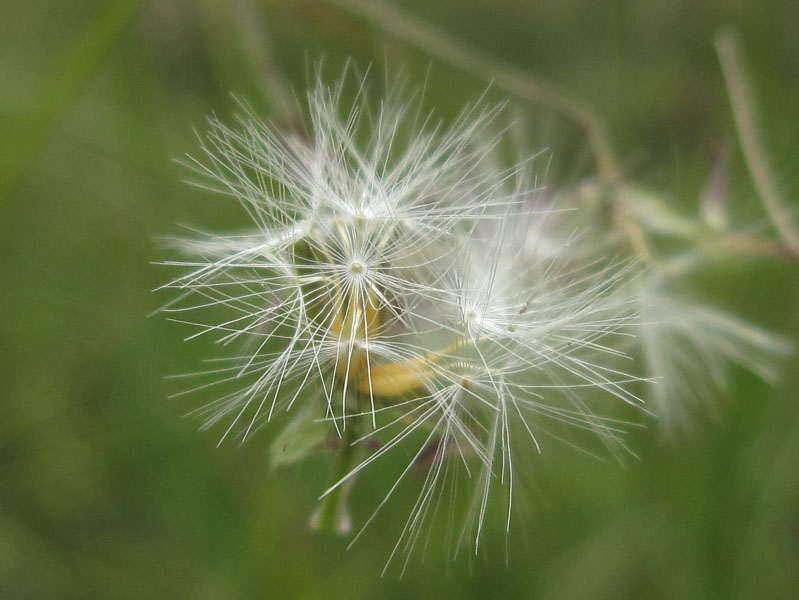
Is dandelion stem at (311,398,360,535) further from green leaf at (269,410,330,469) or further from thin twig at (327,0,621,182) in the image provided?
thin twig at (327,0,621,182)

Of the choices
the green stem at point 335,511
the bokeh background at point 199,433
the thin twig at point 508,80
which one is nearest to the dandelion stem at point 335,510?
the green stem at point 335,511

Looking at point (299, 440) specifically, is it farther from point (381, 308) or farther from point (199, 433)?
point (199, 433)

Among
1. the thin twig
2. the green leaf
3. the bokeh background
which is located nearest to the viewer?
the green leaf

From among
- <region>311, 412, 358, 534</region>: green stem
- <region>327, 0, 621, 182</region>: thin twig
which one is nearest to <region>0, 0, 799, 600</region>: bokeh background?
<region>327, 0, 621, 182</region>: thin twig

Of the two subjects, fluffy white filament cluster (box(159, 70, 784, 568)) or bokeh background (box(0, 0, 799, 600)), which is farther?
bokeh background (box(0, 0, 799, 600))

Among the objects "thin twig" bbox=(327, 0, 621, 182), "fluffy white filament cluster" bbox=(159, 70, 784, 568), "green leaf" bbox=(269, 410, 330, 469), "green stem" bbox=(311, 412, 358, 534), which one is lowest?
"green stem" bbox=(311, 412, 358, 534)

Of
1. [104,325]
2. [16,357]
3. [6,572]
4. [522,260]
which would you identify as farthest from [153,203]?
[522,260]

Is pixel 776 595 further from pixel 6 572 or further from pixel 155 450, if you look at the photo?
pixel 6 572

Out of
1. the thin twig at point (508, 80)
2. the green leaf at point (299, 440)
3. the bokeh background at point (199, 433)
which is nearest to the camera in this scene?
the green leaf at point (299, 440)

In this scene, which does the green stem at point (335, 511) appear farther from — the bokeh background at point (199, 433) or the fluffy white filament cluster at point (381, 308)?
the bokeh background at point (199, 433)

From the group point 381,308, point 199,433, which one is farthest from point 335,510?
point 199,433
